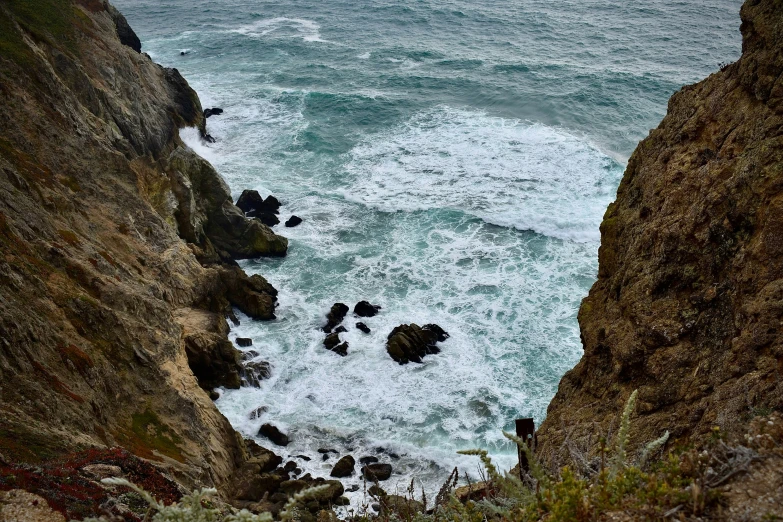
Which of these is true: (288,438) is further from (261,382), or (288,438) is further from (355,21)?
(355,21)

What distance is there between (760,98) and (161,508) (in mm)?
11127

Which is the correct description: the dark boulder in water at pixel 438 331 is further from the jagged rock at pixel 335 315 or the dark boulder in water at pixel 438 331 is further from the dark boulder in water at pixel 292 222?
the dark boulder in water at pixel 292 222

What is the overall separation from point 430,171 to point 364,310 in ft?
58.8

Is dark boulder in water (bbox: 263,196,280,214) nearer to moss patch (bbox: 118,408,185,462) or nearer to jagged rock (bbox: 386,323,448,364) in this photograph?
jagged rock (bbox: 386,323,448,364)

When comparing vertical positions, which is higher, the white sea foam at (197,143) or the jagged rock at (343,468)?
the white sea foam at (197,143)

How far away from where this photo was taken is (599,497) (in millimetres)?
6203

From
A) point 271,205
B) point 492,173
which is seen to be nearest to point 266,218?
point 271,205

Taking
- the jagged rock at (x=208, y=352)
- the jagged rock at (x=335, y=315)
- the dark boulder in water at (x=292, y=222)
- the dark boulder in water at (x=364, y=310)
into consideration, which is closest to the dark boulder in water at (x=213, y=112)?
the dark boulder in water at (x=292, y=222)

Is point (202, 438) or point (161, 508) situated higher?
point (161, 508)

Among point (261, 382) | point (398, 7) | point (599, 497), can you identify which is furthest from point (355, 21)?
point (599, 497)

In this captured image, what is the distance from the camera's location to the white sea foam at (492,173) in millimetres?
40844

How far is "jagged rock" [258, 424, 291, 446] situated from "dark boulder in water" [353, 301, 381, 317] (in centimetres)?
824

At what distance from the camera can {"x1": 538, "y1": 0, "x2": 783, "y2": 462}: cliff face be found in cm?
948

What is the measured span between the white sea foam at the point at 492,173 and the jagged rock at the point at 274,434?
65.4 feet
